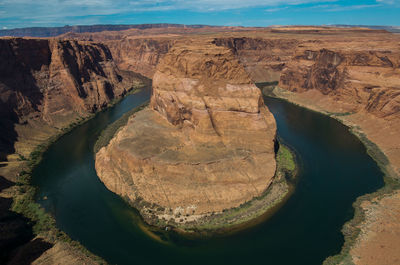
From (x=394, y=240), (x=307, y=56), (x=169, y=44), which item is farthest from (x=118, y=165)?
(x=169, y=44)

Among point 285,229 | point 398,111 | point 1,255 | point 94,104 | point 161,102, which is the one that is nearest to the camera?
point 1,255

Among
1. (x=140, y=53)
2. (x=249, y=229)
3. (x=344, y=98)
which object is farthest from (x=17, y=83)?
(x=344, y=98)

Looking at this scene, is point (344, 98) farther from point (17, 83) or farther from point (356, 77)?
point (17, 83)

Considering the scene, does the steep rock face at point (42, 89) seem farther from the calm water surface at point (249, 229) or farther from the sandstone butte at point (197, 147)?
the sandstone butte at point (197, 147)

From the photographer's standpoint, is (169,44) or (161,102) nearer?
(161,102)

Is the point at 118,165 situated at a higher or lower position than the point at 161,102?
lower

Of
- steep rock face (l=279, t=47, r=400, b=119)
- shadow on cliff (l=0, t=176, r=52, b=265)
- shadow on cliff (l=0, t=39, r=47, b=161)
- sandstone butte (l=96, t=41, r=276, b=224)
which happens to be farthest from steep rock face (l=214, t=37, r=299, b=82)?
shadow on cliff (l=0, t=176, r=52, b=265)

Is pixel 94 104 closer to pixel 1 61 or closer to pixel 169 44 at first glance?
pixel 1 61

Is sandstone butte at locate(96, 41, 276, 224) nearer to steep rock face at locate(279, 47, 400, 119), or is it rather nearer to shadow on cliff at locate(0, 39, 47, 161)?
shadow on cliff at locate(0, 39, 47, 161)
